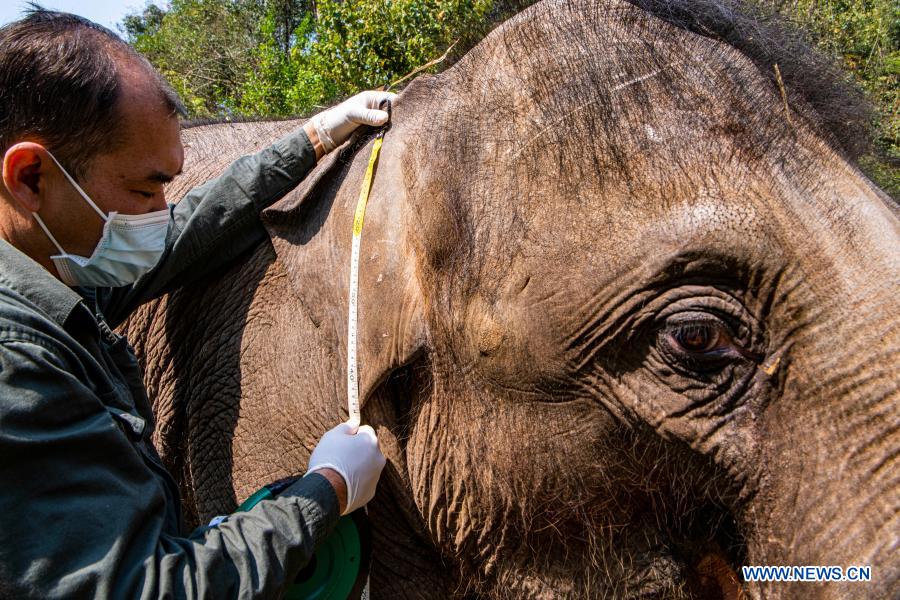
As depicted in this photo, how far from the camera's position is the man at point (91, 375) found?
1784mm

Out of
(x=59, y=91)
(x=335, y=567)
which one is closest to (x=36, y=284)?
(x=59, y=91)

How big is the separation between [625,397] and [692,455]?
0.81 feet

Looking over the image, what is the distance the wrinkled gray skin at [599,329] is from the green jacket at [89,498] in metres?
0.55

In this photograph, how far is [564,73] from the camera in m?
2.49

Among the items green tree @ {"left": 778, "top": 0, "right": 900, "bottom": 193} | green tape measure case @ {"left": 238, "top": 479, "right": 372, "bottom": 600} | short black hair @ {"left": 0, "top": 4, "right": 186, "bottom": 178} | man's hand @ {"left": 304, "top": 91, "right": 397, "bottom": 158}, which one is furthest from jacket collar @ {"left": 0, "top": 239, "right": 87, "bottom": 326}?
green tree @ {"left": 778, "top": 0, "right": 900, "bottom": 193}

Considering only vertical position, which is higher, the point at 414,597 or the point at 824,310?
the point at 824,310

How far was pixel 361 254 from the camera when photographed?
264cm

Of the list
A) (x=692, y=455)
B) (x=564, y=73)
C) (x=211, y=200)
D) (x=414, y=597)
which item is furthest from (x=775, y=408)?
(x=211, y=200)

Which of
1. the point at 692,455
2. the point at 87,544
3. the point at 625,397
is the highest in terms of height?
the point at 87,544

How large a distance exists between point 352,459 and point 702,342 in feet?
3.61

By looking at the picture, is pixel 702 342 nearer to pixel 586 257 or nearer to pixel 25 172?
pixel 586 257

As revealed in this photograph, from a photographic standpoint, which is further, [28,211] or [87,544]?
[28,211]

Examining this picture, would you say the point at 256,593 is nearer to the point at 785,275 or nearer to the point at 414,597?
the point at 414,597

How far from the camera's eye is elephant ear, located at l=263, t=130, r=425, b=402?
2.55 meters
